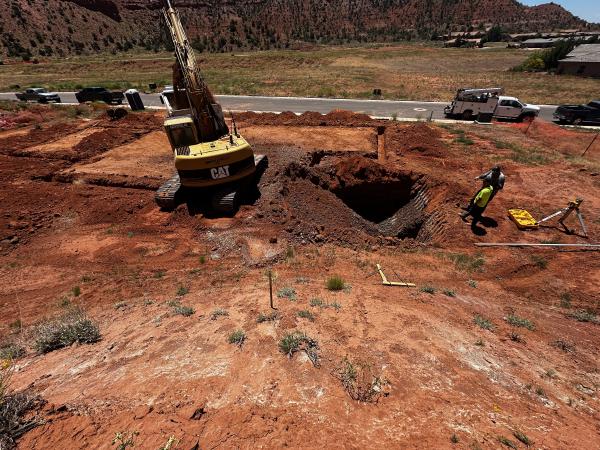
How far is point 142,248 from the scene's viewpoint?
36.2 feet

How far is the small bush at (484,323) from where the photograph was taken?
673 centimetres

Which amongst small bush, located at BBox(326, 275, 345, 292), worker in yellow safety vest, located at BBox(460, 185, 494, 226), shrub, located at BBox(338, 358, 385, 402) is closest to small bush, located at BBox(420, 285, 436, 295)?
small bush, located at BBox(326, 275, 345, 292)

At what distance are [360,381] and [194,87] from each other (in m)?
11.7

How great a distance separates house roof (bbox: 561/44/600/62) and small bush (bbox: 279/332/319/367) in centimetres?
5515

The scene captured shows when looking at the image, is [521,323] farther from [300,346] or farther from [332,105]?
[332,105]

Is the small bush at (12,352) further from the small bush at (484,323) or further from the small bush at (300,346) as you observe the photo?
the small bush at (484,323)

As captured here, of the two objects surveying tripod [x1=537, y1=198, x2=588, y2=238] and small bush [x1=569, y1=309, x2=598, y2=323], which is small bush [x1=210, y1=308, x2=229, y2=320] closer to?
small bush [x1=569, y1=309, x2=598, y2=323]

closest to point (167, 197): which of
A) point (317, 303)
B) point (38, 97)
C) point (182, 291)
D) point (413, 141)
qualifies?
point (182, 291)

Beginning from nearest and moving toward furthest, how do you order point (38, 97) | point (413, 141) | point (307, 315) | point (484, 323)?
1. point (307, 315)
2. point (484, 323)
3. point (413, 141)
4. point (38, 97)

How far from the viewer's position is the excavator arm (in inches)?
468

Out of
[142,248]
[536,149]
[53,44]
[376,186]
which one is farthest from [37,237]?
[53,44]

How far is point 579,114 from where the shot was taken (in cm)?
2373

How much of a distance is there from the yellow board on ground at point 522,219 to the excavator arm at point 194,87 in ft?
40.6

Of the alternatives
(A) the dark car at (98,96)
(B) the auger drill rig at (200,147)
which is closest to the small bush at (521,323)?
(B) the auger drill rig at (200,147)
